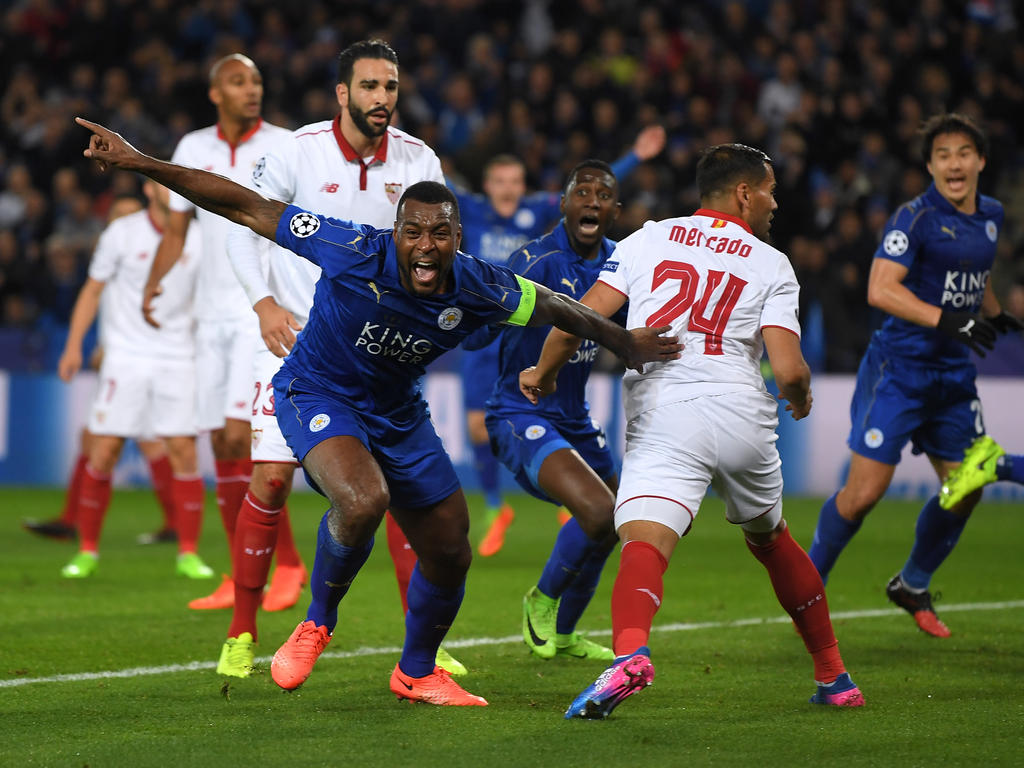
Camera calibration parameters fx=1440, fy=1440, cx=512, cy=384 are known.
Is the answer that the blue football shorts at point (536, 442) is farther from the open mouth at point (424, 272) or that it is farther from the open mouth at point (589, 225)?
the open mouth at point (424, 272)

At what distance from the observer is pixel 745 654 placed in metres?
6.45

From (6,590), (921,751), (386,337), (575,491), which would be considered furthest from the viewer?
(6,590)

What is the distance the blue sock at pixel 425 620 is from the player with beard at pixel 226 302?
7.04 ft

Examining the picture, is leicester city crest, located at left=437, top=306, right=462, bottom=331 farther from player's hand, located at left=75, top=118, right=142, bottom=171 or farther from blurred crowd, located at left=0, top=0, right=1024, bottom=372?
blurred crowd, located at left=0, top=0, right=1024, bottom=372

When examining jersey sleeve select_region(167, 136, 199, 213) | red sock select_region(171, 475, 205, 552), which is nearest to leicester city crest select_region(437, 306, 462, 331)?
jersey sleeve select_region(167, 136, 199, 213)

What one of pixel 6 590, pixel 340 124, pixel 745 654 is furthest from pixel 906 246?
pixel 6 590

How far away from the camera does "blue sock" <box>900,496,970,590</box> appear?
7117mm

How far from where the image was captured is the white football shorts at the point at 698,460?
4.85m

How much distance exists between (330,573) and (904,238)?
338 cm

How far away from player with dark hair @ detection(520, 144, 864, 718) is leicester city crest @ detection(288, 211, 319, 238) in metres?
0.97

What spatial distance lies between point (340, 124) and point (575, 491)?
1.84m

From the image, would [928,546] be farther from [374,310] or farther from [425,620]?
[374,310]

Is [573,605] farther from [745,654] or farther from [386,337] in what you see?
[386,337]

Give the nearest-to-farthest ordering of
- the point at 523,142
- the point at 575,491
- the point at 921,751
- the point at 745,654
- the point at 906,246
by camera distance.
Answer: the point at 921,751 < the point at 575,491 < the point at 745,654 < the point at 906,246 < the point at 523,142
